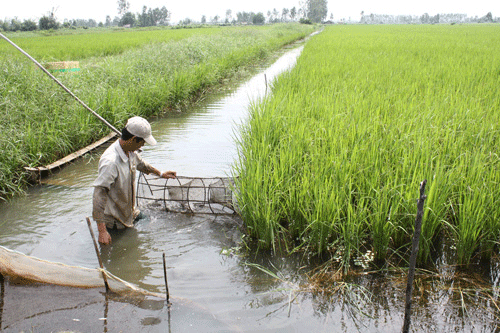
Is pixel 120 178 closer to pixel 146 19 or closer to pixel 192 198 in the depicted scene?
pixel 192 198

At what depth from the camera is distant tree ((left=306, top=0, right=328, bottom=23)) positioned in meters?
103

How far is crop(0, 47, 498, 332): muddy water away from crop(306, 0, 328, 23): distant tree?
4183 inches

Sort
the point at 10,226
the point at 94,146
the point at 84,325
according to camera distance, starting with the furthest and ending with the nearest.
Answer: the point at 94,146, the point at 10,226, the point at 84,325

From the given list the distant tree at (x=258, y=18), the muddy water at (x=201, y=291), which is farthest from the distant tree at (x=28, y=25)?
the distant tree at (x=258, y=18)

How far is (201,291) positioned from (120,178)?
95cm

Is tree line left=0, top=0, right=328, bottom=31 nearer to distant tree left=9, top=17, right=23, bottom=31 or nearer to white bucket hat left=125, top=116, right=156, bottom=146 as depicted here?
distant tree left=9, top=17, right=23, bottom=31

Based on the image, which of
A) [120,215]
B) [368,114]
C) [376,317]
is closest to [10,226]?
[120,215]

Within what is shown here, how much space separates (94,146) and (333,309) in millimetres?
3836

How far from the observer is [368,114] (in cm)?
429

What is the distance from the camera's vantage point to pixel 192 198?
3.34 meters

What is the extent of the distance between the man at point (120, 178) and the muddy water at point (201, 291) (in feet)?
0.58

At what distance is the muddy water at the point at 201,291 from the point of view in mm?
2031

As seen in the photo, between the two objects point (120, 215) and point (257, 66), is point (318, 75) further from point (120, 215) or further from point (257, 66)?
point (257, 66)

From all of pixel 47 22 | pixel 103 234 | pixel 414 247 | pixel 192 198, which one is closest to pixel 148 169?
pixel 192 198
